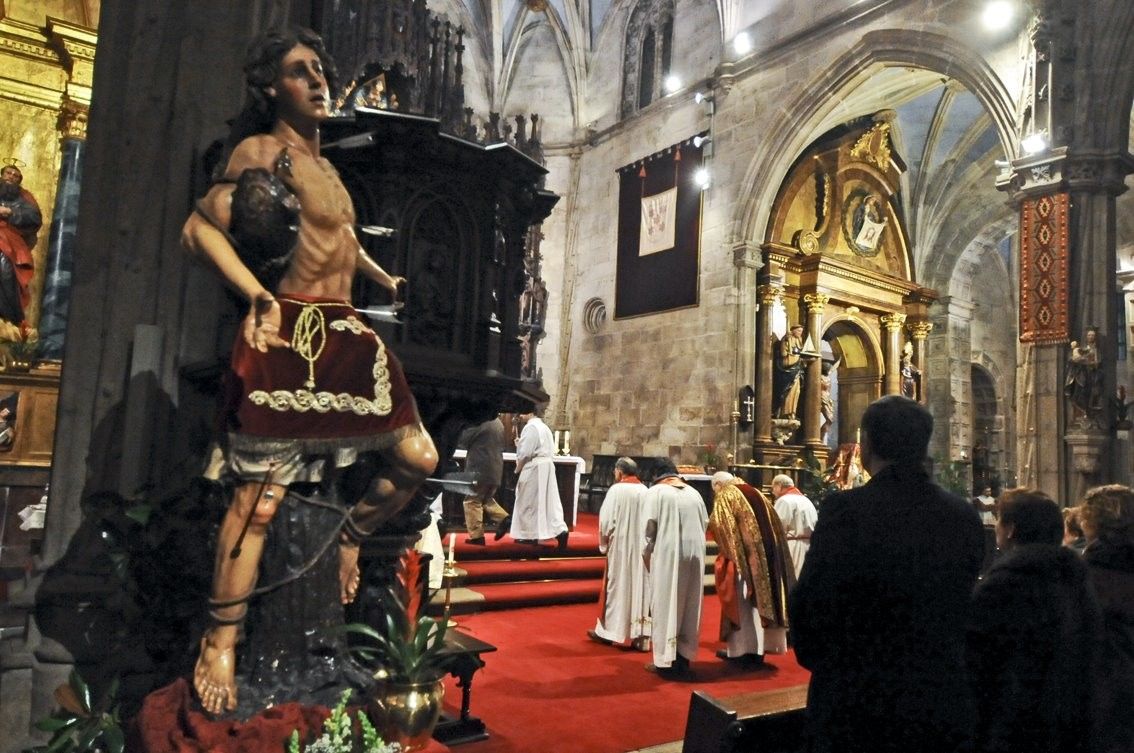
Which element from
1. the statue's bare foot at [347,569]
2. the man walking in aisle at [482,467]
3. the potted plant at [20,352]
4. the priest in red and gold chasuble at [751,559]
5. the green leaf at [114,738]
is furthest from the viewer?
the man walking in aisle at [482,467]

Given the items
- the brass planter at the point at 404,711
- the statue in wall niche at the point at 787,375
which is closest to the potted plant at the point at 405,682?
the brass planter at the point at 404,711

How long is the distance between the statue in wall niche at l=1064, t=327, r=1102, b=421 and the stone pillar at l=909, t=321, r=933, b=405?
721 centimetres

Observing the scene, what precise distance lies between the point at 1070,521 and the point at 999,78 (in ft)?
26.1

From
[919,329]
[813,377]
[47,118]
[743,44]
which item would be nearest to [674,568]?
[47,118]

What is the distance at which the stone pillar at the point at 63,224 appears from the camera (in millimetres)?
6973

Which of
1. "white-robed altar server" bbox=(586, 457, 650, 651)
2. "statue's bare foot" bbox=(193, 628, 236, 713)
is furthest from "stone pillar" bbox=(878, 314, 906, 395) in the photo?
"statue's bare foot" bbox=(193, 628, 236, 713)

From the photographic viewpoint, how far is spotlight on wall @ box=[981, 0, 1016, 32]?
32.2ft

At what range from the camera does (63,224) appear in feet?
23.1

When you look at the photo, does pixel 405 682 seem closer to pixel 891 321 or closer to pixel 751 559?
pixel 751 559

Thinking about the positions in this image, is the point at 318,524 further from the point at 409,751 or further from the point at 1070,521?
the point at 1070,521

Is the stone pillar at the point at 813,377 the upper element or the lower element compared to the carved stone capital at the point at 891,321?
lower

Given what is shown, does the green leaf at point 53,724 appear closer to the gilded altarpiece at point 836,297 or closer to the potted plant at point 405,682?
the potted plant at point 405,682

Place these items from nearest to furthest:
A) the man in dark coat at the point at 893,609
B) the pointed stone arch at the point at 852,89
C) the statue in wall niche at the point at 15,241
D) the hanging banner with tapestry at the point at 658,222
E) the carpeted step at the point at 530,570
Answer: the man in dark coat at the point at 893,609 < the statue in wall niche at the point at 15,241 < the carpeted step at the point at 530,570 < the pointed stone arch at the point at 852,89 < the hanging banner with tapestry at the point at 658,222

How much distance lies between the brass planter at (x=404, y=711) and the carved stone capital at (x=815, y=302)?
12.6 m
